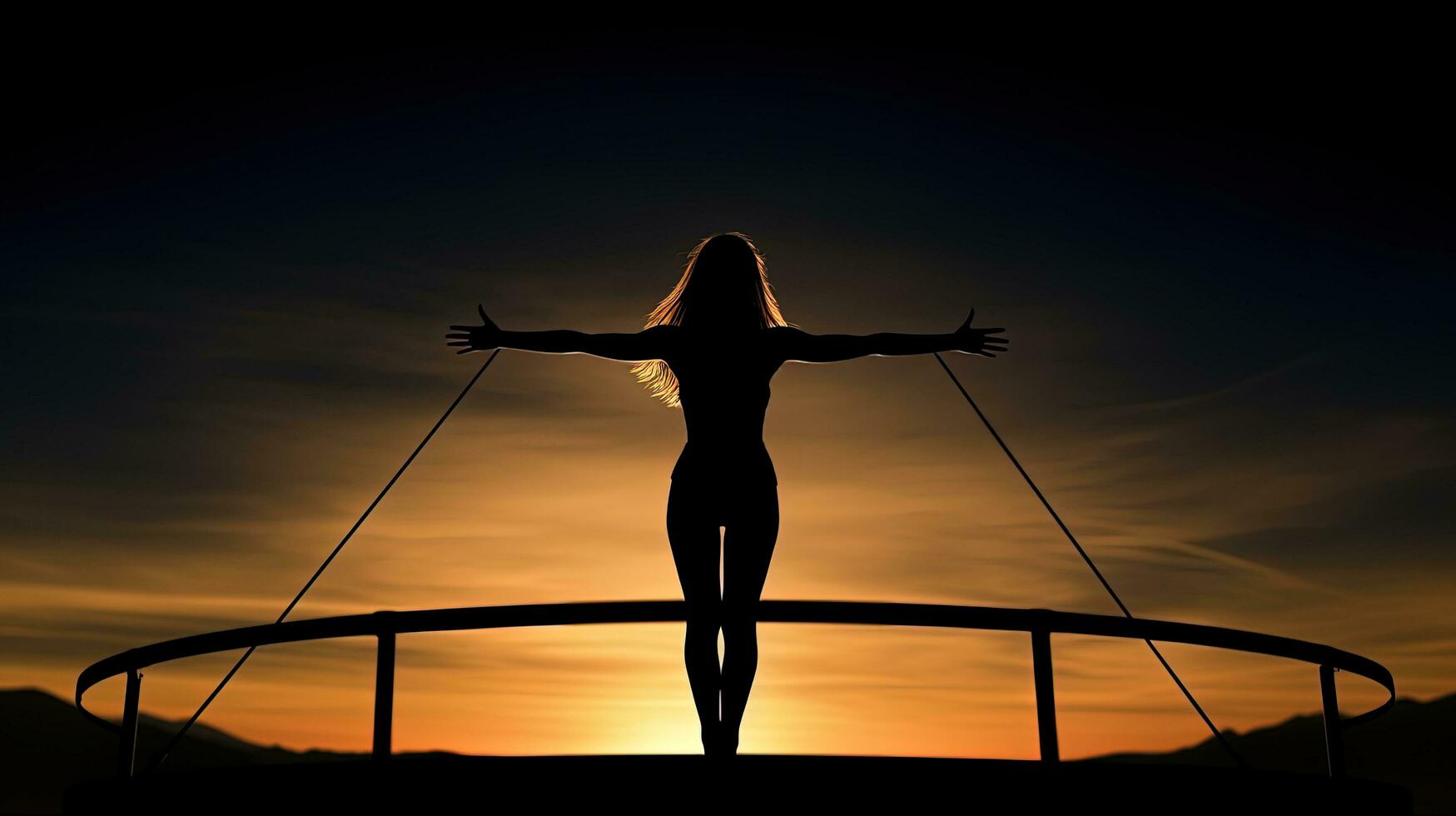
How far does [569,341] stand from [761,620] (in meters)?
1.79

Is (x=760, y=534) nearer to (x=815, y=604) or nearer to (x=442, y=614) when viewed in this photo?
(x=815, y=604)

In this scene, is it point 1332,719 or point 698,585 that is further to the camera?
point 1332,719

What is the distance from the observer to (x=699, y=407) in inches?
236

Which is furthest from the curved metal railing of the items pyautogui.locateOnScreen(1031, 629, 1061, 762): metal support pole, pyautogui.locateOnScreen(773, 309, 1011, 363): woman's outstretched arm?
pyautogui.locateOnScreen(773, 309, 1011, 363): woman's outstretched arm

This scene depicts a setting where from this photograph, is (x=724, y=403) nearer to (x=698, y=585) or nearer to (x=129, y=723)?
(x=698, y=585)

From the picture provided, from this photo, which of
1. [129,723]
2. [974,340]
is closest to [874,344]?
[974,340]

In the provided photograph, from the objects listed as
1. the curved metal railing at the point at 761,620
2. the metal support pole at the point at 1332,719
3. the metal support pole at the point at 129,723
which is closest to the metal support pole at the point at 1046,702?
the curved metal railing at the point at 761,620

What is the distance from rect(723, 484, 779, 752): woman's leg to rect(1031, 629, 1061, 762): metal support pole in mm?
1339

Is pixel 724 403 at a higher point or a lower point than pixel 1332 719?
higher

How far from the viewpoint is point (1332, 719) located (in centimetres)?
677

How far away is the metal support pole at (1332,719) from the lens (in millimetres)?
6664

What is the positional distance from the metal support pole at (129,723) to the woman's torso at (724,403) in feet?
11.2

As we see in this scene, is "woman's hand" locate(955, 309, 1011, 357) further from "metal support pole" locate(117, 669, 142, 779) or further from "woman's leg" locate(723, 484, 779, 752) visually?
"metal support pole" locate(117, 669, 142, 779)

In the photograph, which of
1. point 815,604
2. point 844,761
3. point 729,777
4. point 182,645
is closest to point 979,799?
point 844,761
